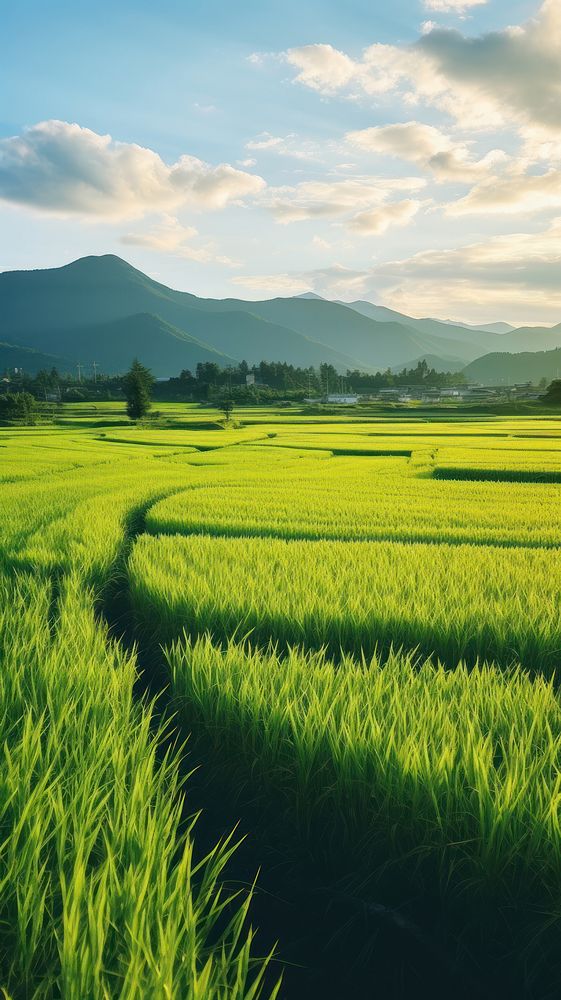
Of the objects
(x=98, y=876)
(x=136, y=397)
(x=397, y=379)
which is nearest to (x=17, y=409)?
(x=136, y=397)

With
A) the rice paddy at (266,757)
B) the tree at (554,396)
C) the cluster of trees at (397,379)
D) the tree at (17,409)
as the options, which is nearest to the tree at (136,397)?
the tree at (17,409)

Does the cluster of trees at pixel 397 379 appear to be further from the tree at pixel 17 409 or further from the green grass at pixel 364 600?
the green grass at pixel 364 600

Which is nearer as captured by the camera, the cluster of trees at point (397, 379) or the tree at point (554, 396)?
the tree at point (554, 396)

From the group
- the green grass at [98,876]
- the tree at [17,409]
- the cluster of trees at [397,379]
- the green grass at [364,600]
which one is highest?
the cluster of trees at [397,379]

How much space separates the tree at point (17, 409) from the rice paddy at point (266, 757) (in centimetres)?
5295

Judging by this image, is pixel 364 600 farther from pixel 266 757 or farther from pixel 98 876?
pixel 98 876

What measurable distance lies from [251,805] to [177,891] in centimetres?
141

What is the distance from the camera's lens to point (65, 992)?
4.07 feet

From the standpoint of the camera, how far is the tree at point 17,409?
54438 mm

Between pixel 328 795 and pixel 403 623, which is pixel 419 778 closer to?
pixel 328 795

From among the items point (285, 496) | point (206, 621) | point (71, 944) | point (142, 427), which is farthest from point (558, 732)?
point (142, 427)

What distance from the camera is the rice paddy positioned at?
1.53 m

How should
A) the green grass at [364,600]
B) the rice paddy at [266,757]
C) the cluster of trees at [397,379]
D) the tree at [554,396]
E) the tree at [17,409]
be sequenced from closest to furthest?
the rice paddy at [266,757] < the green grass at [364,600] < the tree at [17,409] < the tree at [554,396] < the cluster of trees at [397,379]

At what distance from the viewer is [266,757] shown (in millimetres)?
2775
